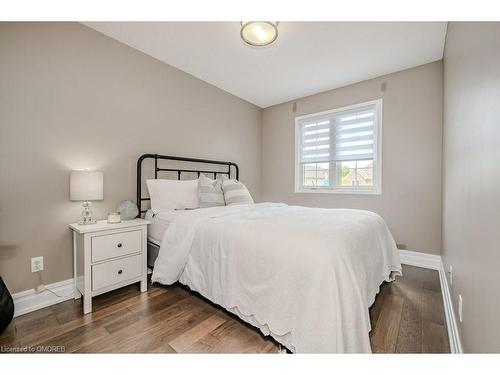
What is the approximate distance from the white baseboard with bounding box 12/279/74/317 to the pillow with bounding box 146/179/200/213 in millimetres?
959

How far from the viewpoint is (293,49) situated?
2.43 metres

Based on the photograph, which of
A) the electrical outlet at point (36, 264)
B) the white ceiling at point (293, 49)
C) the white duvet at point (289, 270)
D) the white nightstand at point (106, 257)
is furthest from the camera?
the white ceiling at point (293, 49)

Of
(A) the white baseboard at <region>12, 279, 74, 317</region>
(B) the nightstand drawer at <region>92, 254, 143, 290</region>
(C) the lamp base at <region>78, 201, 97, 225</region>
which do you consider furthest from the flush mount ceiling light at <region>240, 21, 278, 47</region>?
(A) the white baseboard at <region>12, 279, 74, 317</region>

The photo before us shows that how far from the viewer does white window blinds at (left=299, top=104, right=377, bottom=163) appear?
3.16 m

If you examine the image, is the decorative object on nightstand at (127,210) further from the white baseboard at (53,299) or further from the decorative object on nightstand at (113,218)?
the white baseboard at (53,299)

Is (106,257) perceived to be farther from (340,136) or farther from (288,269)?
(340,136)

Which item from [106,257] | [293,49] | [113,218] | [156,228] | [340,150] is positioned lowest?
[106,257]

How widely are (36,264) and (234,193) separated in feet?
6.25

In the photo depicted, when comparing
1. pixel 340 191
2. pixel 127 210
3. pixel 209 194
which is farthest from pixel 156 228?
pixel 340 191

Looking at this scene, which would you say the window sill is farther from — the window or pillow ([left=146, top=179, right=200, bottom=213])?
pillow ([left=146, top=179, right=200, bottom=213])

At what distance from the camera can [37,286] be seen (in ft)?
5.94

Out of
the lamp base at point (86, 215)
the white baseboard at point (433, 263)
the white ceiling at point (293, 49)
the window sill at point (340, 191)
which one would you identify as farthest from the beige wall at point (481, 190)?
the lamp base at point (86, 215)

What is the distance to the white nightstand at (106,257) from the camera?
1701mm

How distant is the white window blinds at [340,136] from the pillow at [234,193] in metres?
1.50
